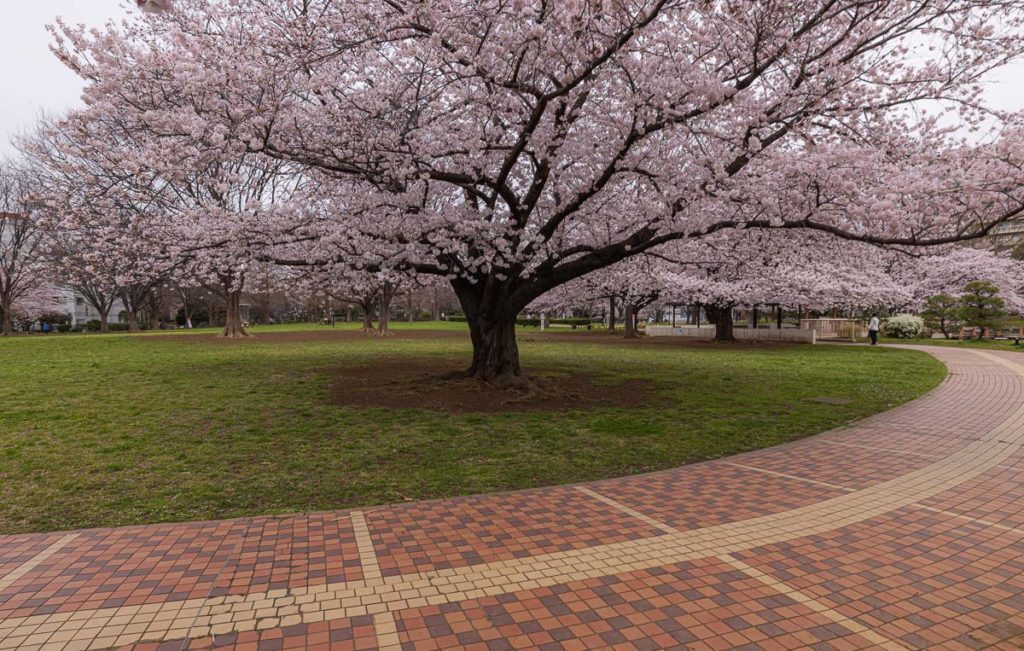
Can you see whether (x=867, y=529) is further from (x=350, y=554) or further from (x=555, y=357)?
(x=555, y=357)

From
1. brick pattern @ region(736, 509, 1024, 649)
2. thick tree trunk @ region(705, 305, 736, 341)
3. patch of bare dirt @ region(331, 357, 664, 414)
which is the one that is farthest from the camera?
thick tree trunk @ region(705, 305, 736, 341)

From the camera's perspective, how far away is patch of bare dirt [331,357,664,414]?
9906mm

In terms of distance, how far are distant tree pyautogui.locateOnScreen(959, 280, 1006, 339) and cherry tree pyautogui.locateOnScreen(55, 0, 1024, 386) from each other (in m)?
26.3

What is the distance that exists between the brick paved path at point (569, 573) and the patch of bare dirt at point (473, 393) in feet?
14.6

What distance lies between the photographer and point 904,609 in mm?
3271

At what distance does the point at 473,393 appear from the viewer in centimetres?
1077

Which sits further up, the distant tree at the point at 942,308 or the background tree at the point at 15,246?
the background tree at the point at 15,246

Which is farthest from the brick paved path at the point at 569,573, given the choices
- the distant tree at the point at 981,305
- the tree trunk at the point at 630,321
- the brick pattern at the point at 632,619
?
the tree trunk at the point at 630,321

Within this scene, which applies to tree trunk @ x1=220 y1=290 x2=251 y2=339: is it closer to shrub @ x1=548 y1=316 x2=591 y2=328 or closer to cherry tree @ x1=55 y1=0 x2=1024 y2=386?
cherry tree @ x1=55 y1=0 x2=1024 y2=386

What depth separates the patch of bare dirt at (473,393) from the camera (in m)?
9.91

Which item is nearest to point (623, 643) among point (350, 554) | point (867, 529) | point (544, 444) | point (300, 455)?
point (350, 554)

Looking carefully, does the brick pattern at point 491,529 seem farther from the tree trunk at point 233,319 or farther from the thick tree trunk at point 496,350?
the tree trunk at point 233,319

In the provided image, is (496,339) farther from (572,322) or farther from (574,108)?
(572,322)

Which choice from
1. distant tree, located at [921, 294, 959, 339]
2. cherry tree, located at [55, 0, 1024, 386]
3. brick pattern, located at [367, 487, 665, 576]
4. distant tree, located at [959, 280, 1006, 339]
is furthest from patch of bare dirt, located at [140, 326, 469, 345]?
distant tree, located at [921, 294, 959, 339]
